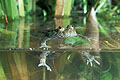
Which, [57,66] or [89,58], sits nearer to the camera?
[57,66]

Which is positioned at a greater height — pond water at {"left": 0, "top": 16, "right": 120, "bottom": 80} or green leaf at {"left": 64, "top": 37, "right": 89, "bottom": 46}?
green leaf at {"left": 64, "top": 37, "right": 89, "bottom": 46}

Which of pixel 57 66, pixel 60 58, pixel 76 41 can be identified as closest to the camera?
pixel 57 66

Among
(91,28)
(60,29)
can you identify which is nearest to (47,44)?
(60,29)

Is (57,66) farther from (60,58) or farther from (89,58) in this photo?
(89,58)

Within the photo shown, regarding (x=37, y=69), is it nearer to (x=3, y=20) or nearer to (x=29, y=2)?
(x=3, y=20)

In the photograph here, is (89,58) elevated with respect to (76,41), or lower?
lower

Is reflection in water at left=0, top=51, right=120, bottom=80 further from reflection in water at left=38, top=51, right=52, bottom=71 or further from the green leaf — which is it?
the green leaf

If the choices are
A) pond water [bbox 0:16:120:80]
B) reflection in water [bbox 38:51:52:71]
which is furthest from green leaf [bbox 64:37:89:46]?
reflection in water [bbox 38:51:52:71]

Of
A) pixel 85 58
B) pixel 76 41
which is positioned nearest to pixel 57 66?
pixel 85 58
